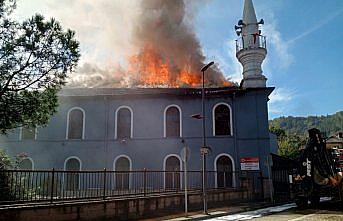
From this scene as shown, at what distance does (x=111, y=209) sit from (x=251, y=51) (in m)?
19.4

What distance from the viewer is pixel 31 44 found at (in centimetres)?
1296

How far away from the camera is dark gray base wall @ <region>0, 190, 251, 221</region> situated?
9031 millimetres

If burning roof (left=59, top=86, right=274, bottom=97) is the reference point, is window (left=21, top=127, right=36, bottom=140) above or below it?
below

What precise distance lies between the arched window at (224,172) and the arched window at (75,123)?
1055 centimetres

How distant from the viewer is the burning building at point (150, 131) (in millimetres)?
22984

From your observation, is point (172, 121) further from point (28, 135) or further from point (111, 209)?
point (111, 209)

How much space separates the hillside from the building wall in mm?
122928

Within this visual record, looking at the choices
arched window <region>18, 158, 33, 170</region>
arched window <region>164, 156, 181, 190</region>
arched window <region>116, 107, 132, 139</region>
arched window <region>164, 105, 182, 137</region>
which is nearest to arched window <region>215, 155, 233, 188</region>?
arched window <region>164, 156, 181, 190</region>

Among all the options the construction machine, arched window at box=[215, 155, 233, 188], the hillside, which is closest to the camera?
the construction machine

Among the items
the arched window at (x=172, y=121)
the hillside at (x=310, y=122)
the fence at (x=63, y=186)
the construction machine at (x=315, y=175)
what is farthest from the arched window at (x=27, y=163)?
the hillside at (x=310, y=122)

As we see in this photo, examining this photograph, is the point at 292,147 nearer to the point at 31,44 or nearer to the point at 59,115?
the point at 59,115

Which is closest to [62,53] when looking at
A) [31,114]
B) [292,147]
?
[31,114]

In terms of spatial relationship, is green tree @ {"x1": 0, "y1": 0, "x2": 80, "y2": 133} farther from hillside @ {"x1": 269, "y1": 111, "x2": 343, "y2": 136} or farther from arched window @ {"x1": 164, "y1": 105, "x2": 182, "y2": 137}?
hillside @ {"x1": 269, "y1": 111, "x2": 343, "y2": 136}

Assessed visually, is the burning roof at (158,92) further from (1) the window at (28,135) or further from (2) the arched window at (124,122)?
(1) the window at (28,135)
